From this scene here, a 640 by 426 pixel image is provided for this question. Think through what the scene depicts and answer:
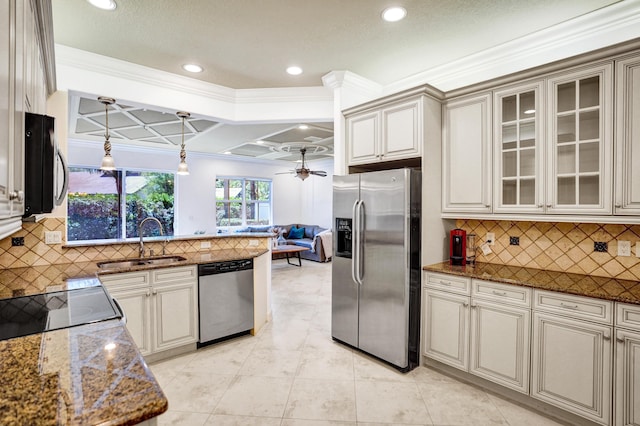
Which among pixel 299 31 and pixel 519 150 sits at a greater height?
pixel 299 31

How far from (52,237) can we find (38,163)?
206 centimetres

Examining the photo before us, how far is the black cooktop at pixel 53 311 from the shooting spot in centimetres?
144

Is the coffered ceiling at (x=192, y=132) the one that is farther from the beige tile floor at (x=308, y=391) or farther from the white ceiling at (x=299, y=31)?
the beige tile floor at (x=308, y=391)

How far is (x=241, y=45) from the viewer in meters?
2.76

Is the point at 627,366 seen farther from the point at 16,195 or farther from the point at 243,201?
the point at 243,201

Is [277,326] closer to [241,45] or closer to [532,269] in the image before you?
[532,269]

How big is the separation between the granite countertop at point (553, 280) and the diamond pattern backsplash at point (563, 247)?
74 mm

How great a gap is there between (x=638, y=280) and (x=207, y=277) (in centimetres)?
338

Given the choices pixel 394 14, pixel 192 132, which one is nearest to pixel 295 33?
pixel 394 14

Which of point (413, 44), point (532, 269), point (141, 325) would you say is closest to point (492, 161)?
point (532, 269)

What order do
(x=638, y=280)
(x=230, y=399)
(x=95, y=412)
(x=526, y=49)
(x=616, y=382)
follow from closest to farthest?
1. (x=95, y=412)
2. (x=616, y=382)
3. (x=638, y=280)
4. (x=230, y=399)
5. (x=526, y=49)

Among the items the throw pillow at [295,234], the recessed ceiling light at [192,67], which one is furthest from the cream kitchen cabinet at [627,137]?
the throw pillow at [295,234]

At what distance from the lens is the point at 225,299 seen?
329cm

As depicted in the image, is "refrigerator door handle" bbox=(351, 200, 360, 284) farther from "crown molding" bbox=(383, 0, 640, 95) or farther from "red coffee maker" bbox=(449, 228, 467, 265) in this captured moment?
"crown molding" bbox=(383, 0, 640, 95)
